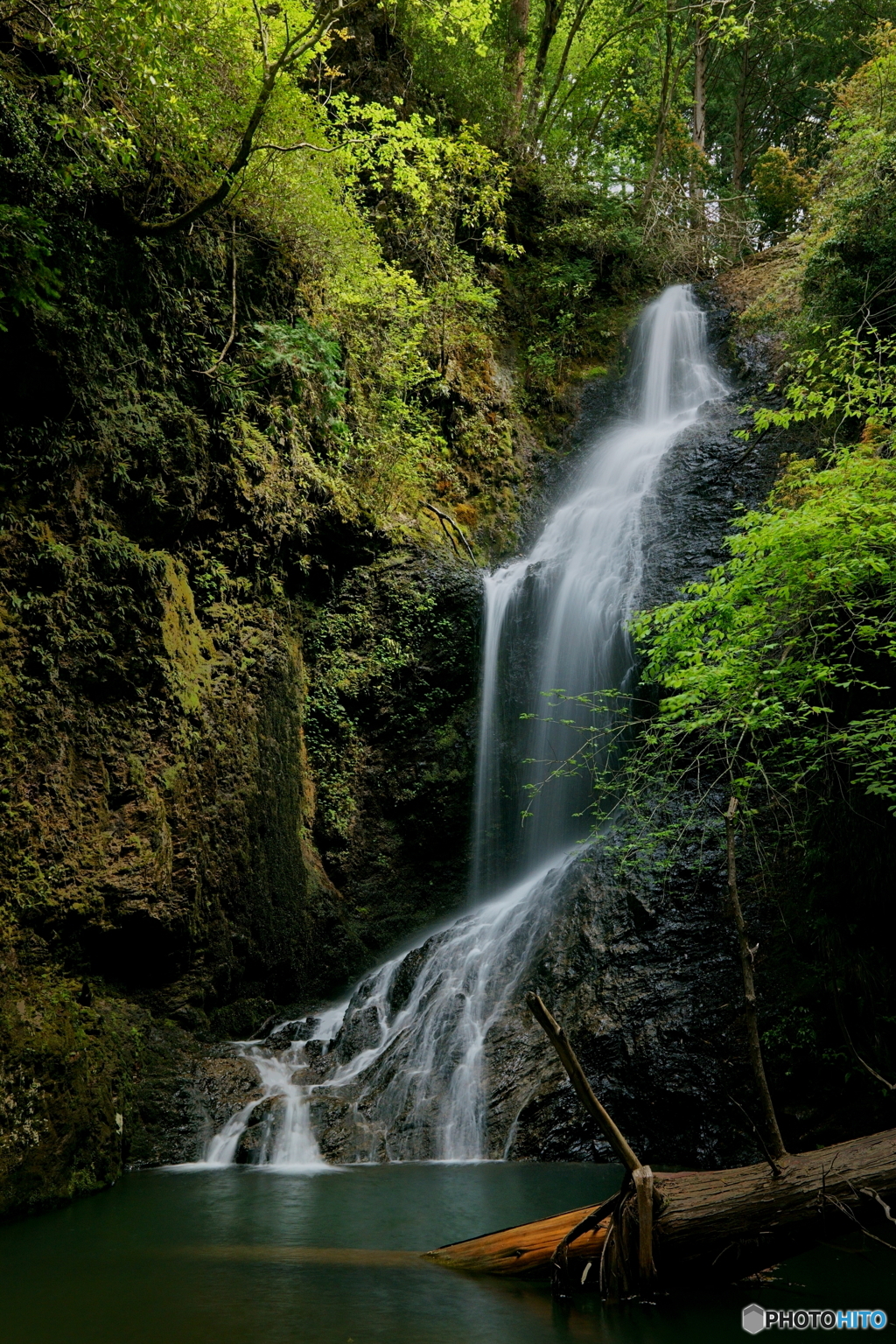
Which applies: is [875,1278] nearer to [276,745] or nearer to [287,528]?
[276,745]

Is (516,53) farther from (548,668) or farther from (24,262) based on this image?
(24,262)

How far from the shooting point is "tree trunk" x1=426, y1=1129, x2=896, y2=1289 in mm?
3355

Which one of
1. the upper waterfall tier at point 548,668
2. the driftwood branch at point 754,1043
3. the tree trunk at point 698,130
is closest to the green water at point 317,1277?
the driftwood branch at point 754,1043

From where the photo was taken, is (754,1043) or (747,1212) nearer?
(747,1212)

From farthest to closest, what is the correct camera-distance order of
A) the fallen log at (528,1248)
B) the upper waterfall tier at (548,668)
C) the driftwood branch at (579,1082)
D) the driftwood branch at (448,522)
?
the driftwood branch at (448,522), the upper waterfall tier at (548,668), the fallen log at (528,1248), the driftwood branch at (579,1082)

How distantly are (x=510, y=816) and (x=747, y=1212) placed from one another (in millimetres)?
7532

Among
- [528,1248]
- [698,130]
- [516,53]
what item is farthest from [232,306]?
[698,130]

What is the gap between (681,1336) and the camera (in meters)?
3.35

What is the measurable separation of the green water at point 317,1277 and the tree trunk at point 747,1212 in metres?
0.21

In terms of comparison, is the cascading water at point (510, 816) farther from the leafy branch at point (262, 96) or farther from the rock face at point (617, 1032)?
the leafy branch at point (262, 96)

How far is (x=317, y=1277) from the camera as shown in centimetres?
424

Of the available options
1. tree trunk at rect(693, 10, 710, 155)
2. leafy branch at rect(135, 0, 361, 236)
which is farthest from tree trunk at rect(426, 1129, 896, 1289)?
tree trunk at rect(693, 10, 710, 155)

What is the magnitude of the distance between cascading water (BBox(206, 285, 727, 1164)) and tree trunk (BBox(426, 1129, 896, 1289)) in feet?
11.3

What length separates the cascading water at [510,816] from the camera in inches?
282
